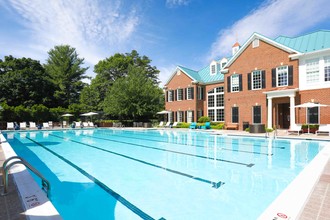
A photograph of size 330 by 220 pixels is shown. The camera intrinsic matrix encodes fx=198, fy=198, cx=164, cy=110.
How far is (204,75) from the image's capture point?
2983 centimetres

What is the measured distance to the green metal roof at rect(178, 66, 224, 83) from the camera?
2748 centimetres

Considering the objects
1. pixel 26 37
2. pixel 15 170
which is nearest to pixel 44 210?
pixel 15 170

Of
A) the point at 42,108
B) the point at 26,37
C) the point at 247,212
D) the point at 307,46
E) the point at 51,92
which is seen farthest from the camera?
the point at 51,92

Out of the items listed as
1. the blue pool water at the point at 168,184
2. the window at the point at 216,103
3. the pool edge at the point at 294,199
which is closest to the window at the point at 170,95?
the window at the point at 216,103

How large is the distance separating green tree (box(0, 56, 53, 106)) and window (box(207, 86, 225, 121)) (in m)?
30.2

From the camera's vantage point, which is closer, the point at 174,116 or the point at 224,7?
the point at 224,7

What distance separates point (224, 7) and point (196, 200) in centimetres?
1605

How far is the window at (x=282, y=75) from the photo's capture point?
19.1 meters

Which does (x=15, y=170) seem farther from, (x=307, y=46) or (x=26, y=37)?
(x=307, y=46)

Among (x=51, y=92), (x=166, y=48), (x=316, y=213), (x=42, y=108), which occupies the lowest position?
(x=316, y=213)

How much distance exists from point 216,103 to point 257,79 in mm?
6813

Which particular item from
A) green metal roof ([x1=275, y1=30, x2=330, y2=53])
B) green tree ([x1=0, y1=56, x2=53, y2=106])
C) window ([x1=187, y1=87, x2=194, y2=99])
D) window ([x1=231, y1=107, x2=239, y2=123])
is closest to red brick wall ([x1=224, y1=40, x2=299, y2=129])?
window ([x1=231, y1=107, x2=239, y2=123])

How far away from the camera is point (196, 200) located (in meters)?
4.59

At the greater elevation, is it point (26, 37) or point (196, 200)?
point (26, 37)
